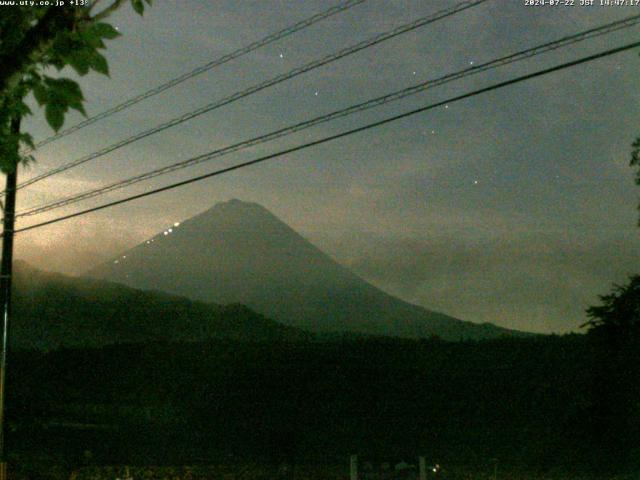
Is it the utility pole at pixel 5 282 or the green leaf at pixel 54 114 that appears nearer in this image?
the green leaf at pixel 54 114

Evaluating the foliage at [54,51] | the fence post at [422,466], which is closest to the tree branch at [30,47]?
the foliage at [54,51]

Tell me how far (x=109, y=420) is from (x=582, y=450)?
22972mm

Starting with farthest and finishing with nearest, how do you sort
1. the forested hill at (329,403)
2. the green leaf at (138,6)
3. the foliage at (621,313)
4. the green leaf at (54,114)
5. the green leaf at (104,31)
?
the forested hill at (329,403) → the foliage at (621,313) → the green leaf at (138,6) → the green leaf at (104,31) → the green leaf at (54,114)

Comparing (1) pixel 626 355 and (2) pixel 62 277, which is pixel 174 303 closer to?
(2) pixel 62 277

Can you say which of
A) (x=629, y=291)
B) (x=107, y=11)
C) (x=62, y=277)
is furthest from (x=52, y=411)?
(x=62, y=277)

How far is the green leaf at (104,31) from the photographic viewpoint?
14.7 feet

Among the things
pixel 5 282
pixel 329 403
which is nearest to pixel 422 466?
pixel 5 282

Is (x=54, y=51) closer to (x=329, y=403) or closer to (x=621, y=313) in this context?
(x=621, y=313)

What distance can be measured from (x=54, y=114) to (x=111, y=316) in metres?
100

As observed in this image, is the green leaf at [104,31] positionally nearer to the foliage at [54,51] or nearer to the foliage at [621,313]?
the foliage at [54,51]

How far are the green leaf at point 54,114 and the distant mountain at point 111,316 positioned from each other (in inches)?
3282

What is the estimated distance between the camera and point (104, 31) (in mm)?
4496

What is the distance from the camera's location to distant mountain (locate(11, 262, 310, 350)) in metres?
92.7

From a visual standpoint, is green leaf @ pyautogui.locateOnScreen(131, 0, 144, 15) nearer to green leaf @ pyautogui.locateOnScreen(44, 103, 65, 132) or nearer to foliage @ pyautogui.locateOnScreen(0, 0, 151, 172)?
foliage @ pyautogui.locateOnScreen(0, 0, 151, 172)
